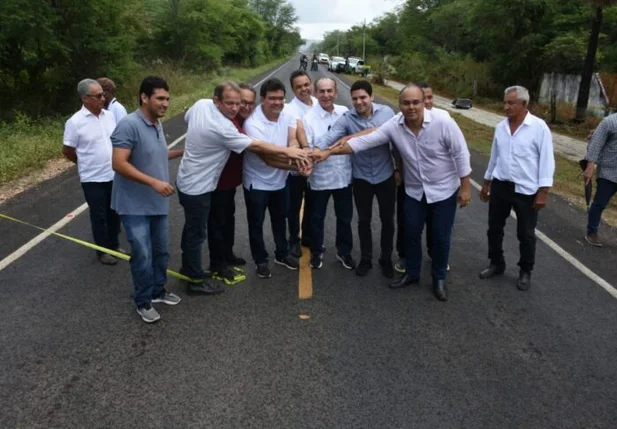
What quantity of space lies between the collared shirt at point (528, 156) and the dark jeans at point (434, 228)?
63cm

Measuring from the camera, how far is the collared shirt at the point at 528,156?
4.84 meters

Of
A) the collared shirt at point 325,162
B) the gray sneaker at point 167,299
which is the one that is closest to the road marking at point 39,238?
the gray sneaker at point 167,299

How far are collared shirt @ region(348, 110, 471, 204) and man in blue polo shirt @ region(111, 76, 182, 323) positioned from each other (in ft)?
5.63

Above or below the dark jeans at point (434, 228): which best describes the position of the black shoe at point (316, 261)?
below

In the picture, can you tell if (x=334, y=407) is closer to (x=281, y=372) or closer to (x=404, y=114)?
(x=281, y=372)

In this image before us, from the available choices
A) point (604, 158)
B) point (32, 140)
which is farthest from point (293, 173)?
point (32, 140)

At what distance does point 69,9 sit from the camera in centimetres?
1772

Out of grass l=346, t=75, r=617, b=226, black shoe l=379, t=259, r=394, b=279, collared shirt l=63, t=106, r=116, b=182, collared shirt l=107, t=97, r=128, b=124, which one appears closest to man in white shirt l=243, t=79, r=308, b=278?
black shoe l=379, t=259, r=394, b=279

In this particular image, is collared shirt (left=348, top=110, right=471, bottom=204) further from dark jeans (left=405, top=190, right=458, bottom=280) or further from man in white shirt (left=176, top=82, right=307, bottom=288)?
man in white shirt (left=176, top=82, right=307, bottom=288)

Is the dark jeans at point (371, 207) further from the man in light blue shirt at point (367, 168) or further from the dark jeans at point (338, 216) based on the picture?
the dark jeans at point (338, 216)

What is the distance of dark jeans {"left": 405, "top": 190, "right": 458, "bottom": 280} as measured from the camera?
190 inches

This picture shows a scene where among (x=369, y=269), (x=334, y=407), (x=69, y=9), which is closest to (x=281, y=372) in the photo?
(x=334, y=407)

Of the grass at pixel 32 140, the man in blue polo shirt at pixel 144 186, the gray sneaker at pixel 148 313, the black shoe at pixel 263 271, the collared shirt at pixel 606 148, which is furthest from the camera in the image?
the grass at pixel 32 140

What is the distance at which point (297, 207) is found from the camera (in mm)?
5621
